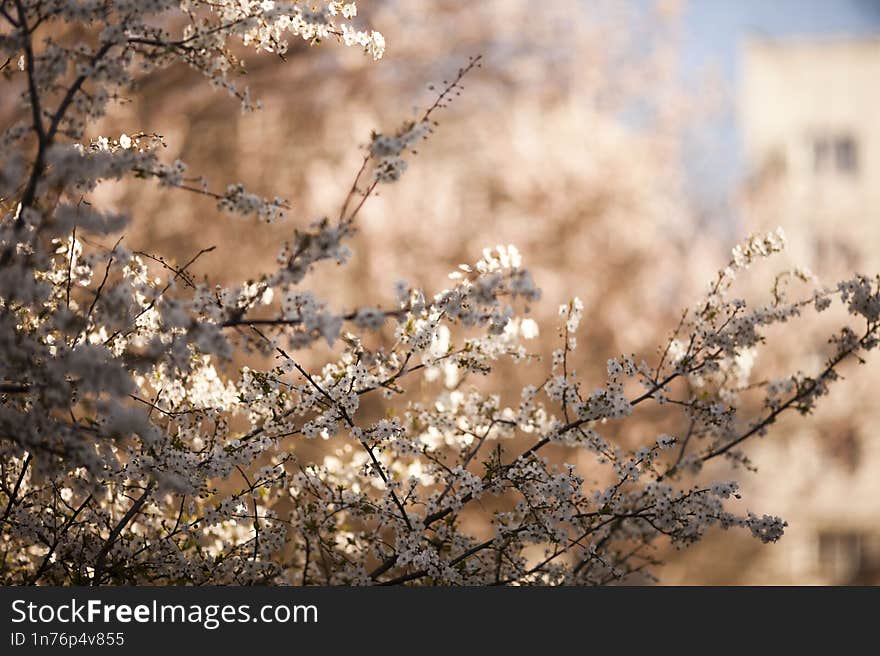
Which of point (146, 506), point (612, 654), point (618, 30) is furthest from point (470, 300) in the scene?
point (618, 30)

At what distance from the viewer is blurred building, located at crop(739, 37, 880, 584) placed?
13.7m

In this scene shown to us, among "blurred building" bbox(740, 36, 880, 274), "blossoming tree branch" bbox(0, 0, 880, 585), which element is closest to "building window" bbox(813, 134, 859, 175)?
"blurred building" bbox(740, 36, 880, 274)

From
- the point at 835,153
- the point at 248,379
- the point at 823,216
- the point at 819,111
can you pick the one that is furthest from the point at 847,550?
the point at 248,379

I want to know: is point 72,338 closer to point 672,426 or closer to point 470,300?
point 470,300

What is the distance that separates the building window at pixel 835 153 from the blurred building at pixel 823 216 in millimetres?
24

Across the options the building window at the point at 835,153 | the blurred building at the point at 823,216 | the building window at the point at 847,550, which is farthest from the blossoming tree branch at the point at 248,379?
the building window at the point at 835,153

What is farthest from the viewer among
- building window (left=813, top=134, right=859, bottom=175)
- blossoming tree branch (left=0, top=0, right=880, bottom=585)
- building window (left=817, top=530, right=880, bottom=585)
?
building window (left=813, top=134, right=859, bottom=175)

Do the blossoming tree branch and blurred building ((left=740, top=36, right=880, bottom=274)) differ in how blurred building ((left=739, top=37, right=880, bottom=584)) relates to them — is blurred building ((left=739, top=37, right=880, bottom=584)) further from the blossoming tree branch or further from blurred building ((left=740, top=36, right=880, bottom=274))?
the blossoming tree branch

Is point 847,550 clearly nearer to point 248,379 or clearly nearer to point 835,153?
point 835,153

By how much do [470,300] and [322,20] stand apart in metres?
0.93

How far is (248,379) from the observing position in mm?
3023

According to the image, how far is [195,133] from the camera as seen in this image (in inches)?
356

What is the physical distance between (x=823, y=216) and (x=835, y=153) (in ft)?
14.0

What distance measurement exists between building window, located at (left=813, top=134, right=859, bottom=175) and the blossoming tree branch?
64.6ft
